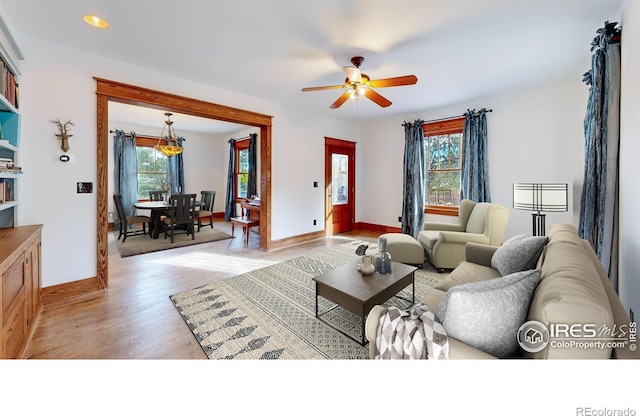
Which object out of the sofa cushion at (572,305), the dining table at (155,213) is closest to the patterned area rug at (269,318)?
the sofa cushion at (572,305)

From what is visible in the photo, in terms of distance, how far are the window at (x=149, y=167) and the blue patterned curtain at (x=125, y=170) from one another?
25cm

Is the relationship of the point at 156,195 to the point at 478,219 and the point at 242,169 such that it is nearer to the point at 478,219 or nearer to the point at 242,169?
the point at 242,169

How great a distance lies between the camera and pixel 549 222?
153 inches

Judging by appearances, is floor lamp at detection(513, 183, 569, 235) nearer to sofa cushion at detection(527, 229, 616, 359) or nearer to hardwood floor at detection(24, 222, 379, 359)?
sofa cushion at detection(527, 229, 616, 359)

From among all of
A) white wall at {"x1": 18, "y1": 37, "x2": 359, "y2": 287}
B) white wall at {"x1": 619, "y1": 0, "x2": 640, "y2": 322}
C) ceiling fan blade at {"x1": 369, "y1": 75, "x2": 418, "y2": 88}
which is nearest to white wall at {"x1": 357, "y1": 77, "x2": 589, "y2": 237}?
white wall at {"x1": 619, "y1": 0, "x2": 640, "y2": 322}

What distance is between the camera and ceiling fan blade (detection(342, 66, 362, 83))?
2.52 metres

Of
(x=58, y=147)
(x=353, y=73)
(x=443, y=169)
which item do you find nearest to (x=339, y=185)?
(x=443, y=169)

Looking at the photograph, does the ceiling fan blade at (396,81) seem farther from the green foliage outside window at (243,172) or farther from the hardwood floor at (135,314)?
the green foliage outside window at (243,172)

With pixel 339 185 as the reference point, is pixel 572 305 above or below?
below

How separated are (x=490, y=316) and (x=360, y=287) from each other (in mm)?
1092

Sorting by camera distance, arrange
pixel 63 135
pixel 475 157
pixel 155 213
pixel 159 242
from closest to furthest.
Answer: pixel 63 135, pixel 475 157, pixel 159 242, pixel 155 213

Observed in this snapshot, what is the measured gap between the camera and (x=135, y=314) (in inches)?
90.5
